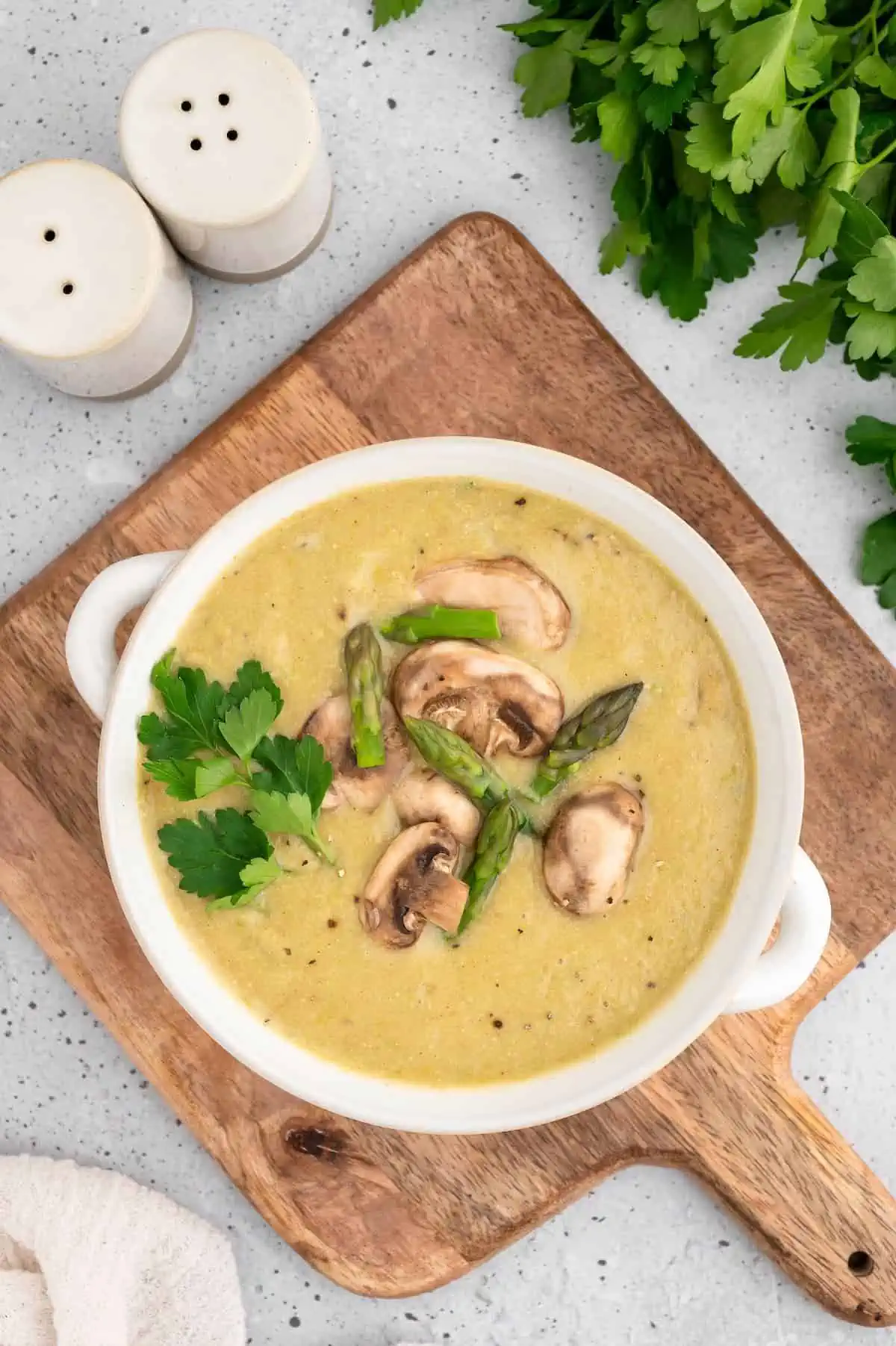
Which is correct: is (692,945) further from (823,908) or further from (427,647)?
(427,647)

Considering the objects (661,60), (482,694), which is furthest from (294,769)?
(661,60)

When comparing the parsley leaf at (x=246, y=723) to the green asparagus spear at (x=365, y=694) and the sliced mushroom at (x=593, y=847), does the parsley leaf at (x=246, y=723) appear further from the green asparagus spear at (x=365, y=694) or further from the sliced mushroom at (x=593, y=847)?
the sliced mushroom at (x=593, y=847)

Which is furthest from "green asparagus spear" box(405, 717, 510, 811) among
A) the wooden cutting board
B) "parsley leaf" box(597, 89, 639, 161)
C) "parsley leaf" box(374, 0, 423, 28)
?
"parsley leaf" box(374, 0, 423, 28)

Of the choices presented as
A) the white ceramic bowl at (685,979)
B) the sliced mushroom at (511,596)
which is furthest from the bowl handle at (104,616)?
the sliced mushroom at (511,596)

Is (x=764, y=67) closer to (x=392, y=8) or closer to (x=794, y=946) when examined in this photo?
(x=392, y=8)

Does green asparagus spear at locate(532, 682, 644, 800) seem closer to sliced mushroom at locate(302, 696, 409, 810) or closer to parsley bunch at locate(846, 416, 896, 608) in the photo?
sliced mushroom at locate(302, 696, 409, 810)
